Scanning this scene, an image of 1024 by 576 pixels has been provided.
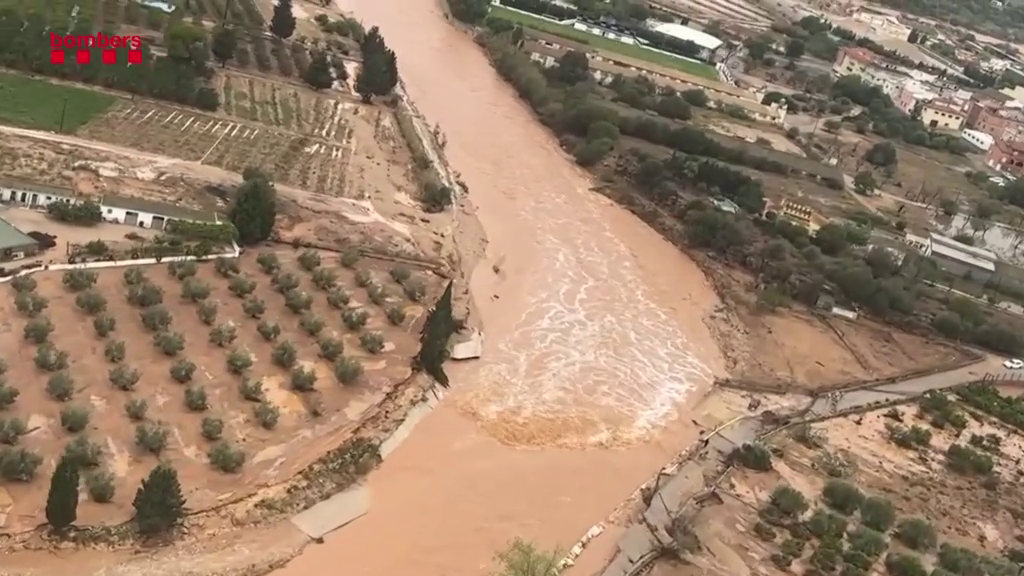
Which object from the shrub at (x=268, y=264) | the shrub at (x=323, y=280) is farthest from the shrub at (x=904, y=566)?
the shrub at (x=268, y=264)

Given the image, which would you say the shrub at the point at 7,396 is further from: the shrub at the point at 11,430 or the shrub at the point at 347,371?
the shrub at the point at 347,371

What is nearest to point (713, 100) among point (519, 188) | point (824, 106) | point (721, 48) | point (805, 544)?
point (824, 106)

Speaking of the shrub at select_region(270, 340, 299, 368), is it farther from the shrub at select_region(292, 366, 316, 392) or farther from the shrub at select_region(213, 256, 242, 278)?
the shrub at select_region(213, 256, 242, 278)

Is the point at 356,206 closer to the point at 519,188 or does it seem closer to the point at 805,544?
the point at 519,188

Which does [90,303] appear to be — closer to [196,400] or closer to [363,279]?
[196,400]

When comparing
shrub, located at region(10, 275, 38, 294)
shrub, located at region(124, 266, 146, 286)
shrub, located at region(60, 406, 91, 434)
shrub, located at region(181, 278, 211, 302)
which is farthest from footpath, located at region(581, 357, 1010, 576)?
shrub, located at region(10, 275, 38, 294)

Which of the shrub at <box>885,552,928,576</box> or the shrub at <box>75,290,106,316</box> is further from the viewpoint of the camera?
the shrub at <box>75,290,106,316</box>
